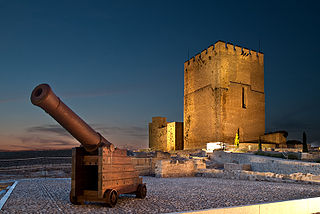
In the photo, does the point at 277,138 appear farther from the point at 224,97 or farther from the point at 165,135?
the point at 165,135

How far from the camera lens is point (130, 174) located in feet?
17.1

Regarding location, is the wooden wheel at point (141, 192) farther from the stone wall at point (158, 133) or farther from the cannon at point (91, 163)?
the stone wall at point (158, 133)

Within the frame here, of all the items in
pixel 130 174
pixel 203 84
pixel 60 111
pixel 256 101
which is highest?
pixel 203 84

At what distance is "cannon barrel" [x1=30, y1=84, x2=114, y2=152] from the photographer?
12.4 ft

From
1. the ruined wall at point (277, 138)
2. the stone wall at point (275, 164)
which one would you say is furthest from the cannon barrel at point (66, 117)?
the ruined wall at point (277, 138)

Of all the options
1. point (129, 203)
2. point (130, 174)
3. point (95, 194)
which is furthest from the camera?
point (130, 174)

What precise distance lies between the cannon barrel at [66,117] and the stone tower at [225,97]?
2605cm

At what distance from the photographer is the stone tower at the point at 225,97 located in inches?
1194

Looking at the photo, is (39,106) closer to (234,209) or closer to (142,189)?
(142,189)

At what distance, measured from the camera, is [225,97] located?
30.4m

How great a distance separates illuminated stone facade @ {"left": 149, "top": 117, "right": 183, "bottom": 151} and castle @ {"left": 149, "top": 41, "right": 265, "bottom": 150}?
2.19 meters

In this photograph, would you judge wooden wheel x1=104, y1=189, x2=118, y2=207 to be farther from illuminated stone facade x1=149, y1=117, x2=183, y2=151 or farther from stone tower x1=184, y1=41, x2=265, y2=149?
illuminated stone facade x1=149, y1=117, x2=183, y2=151

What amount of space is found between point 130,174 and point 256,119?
30010 millimetres

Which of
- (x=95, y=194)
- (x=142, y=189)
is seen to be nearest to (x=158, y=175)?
(x=142, y=189)
